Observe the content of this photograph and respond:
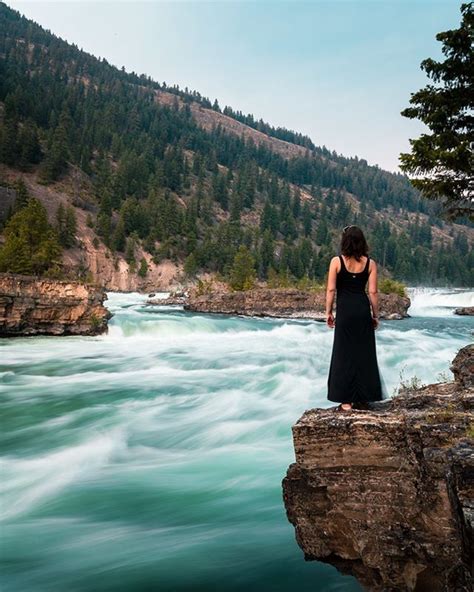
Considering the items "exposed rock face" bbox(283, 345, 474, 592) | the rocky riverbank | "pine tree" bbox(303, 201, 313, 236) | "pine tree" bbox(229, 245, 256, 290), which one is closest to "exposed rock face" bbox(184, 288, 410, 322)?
the rocky riverbank

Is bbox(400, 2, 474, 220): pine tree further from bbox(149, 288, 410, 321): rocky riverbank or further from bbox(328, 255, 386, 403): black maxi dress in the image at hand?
bbox(149, 288, 410, 321): rocky riverbank

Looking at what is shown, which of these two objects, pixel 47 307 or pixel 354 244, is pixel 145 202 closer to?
pixel 47 307

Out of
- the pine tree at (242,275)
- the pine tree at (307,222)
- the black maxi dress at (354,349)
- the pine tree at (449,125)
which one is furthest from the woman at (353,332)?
the pine tree at (307,222)

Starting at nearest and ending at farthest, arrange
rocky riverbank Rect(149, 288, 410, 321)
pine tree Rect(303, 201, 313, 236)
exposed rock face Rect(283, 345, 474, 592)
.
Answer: exposed rock face Rect(283, 345, 474, 592) → rocky riverbank Rect(149, 288, 410, 321) → pine tree Rect(303, 201, 313, 236)

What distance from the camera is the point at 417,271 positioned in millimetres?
165750

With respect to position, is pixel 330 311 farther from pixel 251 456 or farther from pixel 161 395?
pixel 161 395

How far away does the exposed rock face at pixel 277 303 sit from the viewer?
5812 centimetres

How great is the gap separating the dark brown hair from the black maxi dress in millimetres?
131

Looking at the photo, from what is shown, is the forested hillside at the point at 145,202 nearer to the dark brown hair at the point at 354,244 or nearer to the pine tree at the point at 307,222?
the pine tree at the point at 307,222

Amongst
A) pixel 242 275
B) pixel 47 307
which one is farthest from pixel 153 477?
pixel 242 275

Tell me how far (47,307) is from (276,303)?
35496mm

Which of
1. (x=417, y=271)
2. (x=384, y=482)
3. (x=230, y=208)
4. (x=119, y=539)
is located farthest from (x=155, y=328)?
(x=417, y=271)

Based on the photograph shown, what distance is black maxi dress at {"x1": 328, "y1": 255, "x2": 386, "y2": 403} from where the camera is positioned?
511 cm

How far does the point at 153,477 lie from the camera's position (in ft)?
28.1
